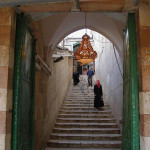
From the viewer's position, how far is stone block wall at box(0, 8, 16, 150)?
2.63 meters

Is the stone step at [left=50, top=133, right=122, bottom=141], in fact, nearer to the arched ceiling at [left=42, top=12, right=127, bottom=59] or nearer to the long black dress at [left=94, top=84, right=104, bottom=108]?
the long black dress at [left=94, top=84, right=104, bottom=108]

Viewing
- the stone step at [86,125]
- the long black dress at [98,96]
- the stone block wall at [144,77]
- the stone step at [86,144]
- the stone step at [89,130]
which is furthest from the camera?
the long black dress at [98,96]

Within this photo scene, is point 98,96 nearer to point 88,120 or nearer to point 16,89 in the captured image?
point 88,120

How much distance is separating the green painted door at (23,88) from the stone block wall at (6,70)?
0.27 feet

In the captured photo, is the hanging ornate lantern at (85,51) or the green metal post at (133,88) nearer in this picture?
the green metal post at (133,88)

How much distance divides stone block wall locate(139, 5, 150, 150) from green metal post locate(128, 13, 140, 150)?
0.06 meters

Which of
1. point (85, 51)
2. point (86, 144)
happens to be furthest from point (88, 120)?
point (85, 51)

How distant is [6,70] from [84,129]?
5.34 metres

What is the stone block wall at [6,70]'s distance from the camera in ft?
8.62

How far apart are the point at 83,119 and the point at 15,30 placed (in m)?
5.85

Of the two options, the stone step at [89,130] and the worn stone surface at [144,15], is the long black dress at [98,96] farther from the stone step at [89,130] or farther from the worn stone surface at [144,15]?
the worn stone surface at [144,15]

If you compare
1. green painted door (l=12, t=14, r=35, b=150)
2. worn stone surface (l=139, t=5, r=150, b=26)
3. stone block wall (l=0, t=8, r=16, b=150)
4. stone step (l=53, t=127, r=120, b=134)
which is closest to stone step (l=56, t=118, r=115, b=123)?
stone step (l=53, t=127, r=120, b=134)

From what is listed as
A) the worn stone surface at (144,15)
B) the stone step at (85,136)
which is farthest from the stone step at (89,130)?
the worn stone surface at (144,15)

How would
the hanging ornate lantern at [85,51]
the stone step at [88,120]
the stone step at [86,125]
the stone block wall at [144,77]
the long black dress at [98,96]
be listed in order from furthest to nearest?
the long black dress at [98,96] → the stone step at [88,120] → the stone step at [86,125] → the hanging ornate lantern at [85,51] → the stone block wall at [144,77]
